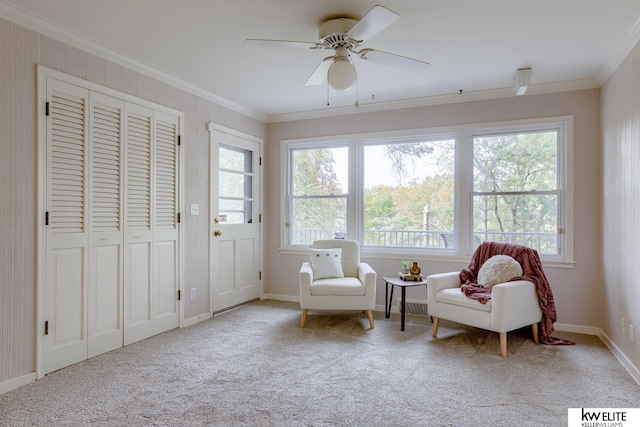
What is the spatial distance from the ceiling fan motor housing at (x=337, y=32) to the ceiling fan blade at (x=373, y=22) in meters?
0.16

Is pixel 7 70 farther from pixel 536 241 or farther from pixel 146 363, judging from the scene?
pixel 536 241

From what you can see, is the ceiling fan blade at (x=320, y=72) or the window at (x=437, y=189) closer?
the ceiling fan blade at (x=320, y=72)

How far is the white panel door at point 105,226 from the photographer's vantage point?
294 cm

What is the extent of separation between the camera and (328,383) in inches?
98.7

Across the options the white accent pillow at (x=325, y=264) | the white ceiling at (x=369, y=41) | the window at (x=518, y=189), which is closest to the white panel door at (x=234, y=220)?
the white ceiling at (x=369, y=41)

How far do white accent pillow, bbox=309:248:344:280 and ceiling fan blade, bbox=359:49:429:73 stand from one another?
2130 millimetres

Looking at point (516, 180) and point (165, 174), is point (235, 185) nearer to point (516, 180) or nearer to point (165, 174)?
point (165, 174)

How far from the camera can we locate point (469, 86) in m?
3.85

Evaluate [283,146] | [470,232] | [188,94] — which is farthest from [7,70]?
[470,232]

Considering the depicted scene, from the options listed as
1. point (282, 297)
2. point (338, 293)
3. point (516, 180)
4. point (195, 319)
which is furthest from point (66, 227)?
point (516, 180)

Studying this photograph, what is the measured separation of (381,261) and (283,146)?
6.68 ft

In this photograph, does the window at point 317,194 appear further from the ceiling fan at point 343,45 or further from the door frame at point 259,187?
the ceiling fan at point 343,45

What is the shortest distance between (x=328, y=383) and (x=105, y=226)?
7.16 ft

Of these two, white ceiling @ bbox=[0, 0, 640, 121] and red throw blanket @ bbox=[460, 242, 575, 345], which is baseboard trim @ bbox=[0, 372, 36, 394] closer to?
white ceiling @ bbox=[0, 0, 640, 121]
